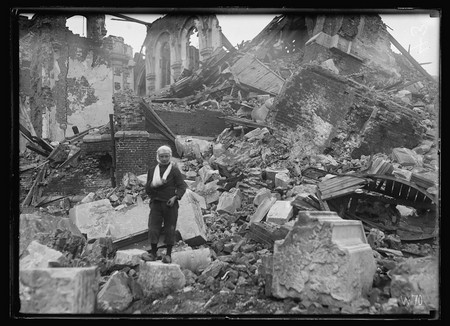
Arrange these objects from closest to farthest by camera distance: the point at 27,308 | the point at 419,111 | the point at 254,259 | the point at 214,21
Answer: the point at 27,308 → the point at 254,259 → the point at 214,21 → the point at 419,111

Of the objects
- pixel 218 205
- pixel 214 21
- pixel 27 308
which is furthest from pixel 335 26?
pixel 27 308

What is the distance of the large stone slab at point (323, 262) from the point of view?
13.2 feet

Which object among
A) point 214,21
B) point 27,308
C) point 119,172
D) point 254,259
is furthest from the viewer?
point 119,172

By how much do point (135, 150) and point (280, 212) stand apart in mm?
2045

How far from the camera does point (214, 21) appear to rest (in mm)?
5223

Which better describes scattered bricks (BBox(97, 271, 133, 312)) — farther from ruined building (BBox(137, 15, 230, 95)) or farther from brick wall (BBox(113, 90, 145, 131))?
ruined building (BBox(137, 15, 230, 95))

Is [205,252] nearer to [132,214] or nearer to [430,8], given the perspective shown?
[132,214]

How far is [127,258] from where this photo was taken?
15.1 feet

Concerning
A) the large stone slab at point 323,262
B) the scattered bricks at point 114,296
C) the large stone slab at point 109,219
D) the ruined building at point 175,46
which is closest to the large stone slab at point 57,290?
the scattered bricks at point 114,296

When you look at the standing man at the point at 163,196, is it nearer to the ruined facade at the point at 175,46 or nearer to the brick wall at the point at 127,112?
the brick wall at the point at 127,112

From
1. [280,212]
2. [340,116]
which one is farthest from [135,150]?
[340,116]

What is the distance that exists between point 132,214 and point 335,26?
4160 millimetres

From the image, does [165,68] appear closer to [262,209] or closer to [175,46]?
[175,46]

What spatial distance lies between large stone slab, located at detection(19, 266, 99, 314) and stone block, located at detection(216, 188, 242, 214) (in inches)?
74.3
